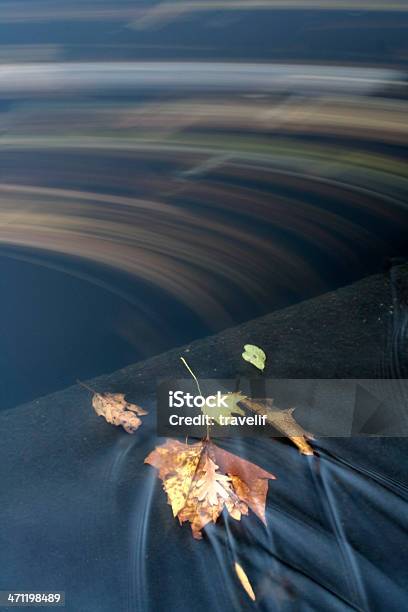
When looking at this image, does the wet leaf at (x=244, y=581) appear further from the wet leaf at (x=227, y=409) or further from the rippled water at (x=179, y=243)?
the wet leaf at (x=227, y=409)

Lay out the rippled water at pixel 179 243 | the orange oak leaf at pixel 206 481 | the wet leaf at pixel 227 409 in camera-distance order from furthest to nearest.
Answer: the wet leaf at pixel 227 409, the orange oak leaf at pixel 206 481, the rippled water at pixel 179 243

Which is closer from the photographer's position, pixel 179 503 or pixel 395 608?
pixel 395 608

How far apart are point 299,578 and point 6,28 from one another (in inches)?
49.6

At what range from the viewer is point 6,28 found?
1427 millimetres

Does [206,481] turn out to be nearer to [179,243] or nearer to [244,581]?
[244,581]

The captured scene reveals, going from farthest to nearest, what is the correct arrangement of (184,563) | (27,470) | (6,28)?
(27,470)
(184,563)
(6,28)

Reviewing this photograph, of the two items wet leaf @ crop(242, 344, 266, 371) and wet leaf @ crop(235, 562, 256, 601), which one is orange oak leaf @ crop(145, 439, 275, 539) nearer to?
wet leaf @ crop(235, 562, 256, 601)

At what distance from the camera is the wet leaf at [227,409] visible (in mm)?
1715

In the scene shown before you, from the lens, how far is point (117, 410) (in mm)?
1700

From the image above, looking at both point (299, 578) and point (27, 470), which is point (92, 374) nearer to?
point (27, 470)

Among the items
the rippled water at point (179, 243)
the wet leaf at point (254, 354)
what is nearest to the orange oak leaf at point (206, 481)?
the rippled water at point (179, 243)

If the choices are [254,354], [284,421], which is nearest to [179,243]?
[254,354]

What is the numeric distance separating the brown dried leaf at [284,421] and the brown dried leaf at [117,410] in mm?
260

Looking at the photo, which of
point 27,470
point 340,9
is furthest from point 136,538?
point 340,9
